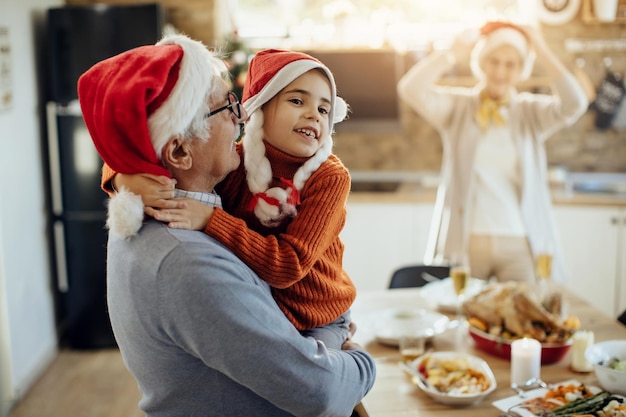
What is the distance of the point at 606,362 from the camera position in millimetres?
1805

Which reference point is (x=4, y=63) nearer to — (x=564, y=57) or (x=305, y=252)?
(x=305, y=252)

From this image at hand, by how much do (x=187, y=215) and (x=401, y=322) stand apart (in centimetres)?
116

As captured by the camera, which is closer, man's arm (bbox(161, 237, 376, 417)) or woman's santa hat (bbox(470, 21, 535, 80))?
man's arm (bbox(161, 237, 376, 417))

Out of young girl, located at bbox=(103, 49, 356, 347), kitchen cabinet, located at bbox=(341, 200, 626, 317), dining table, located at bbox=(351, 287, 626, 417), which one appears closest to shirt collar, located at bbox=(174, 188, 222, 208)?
Answer: young girl, located at bbox=(103, 49, 356, 347)

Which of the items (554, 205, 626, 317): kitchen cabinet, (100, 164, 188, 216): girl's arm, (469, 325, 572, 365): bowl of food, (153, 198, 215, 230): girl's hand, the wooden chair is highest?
(100, 164, 188, 216): girl's arm

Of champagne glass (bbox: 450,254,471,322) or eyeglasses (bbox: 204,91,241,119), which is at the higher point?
eyeglasses (bbox: 204,91,241,119)

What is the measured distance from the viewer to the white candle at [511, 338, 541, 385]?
178cm

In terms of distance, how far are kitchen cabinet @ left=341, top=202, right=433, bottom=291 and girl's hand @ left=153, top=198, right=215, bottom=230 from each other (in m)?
3.05

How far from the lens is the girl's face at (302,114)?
1.51m

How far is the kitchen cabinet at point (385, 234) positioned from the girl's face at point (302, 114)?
2767 mm

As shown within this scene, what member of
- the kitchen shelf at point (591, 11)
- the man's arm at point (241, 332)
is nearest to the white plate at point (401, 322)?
the man's arm at point (241, 332)

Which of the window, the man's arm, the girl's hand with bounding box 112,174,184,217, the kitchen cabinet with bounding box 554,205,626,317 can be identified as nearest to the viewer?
the man's arm

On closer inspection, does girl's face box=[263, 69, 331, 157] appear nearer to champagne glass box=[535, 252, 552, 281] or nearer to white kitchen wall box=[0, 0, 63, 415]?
champagne glass box=[535, 252, 552, 281]

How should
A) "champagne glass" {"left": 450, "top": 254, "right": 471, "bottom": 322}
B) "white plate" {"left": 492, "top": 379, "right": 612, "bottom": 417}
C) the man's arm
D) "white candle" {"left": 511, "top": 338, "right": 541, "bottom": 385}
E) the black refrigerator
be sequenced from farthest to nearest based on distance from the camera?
the black refrigerator → "champagne glass" {"left": 450, "top": 254, "right": 471, "bottom": 322} → "white candle" {"left": 511, "top": 338, "right": 541, "bottom": 385} → "white plate" {"left": 492, "top": 379, "right": 612, "bottom": 417} → the man's arm
